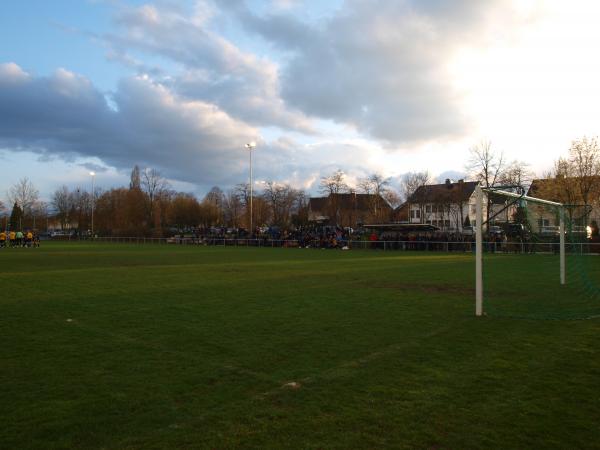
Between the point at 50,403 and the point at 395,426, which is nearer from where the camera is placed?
the point at 395,426

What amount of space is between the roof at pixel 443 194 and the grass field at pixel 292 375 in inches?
1989

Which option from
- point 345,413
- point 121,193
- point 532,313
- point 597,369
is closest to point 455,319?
point 532,313

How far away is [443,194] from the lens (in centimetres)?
6438

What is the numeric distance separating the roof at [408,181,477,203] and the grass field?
5052 centimetres

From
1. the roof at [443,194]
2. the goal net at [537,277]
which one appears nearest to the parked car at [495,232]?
the goal net at [537,277]

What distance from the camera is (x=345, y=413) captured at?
14.7ft

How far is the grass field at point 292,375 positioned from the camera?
404cm

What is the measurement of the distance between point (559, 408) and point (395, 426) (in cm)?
176

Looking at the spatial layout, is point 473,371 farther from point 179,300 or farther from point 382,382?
point 179,300

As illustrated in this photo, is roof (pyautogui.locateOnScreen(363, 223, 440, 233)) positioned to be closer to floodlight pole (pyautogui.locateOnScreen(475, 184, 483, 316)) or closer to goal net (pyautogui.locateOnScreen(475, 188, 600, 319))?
goal net (pyautogui.locateOnScreen(475, 188, 600, 319))

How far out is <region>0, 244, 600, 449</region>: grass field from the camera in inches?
159

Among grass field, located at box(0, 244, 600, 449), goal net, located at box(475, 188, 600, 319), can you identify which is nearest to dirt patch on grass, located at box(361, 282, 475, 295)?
goal net, located at box(475, 188, 600, 319)

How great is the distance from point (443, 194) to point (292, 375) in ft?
204

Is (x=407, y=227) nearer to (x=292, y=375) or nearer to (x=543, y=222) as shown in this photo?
(x=543, y=222)
